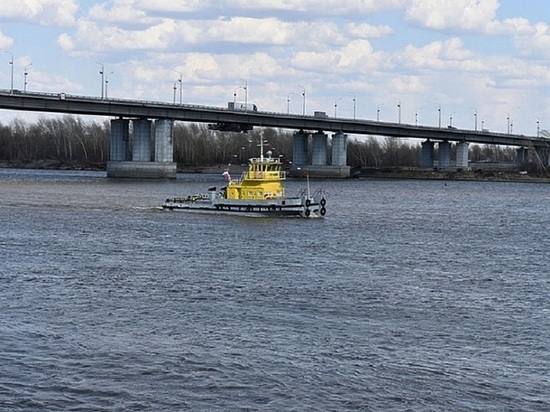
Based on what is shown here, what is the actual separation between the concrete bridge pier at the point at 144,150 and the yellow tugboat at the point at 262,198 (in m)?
81.1

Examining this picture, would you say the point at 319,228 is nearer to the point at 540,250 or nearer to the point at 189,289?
the point at 540,250

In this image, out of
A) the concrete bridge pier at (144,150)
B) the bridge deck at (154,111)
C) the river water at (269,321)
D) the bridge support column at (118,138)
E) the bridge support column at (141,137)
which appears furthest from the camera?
the bridge support column at (118,138)

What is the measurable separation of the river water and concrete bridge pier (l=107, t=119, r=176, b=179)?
95.8 metres

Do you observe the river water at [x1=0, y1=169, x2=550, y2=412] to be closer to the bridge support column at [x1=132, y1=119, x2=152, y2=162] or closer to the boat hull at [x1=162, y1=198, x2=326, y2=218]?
the boat hull at [x1=162, y1=198, x2=326, y2=218]

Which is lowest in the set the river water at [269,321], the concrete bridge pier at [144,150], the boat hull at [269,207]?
the river water at [269,321]

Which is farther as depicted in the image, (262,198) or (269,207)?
(262,198)

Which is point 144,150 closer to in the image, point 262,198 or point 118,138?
point 118,138

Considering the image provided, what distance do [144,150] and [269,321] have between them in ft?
443

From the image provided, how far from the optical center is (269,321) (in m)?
37.8

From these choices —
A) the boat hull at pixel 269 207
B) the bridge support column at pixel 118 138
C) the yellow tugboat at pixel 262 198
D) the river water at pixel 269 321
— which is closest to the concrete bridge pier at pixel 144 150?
the bridge support column at pixel 118 138

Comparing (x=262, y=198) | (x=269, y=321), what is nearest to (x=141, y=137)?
(x=262, y=198)

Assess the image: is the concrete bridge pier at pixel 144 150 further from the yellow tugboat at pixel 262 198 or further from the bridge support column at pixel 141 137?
the yellow tugboat at pixel 262 198

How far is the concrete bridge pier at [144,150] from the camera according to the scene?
169500 mm

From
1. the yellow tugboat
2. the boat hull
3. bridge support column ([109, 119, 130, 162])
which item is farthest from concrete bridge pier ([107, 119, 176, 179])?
the yellow tugboat
